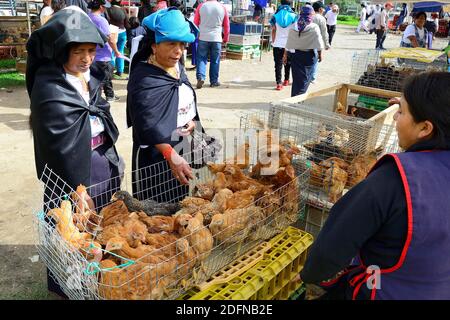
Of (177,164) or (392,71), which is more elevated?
(392,71)

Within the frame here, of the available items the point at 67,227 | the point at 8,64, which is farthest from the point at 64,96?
the point at 8,64

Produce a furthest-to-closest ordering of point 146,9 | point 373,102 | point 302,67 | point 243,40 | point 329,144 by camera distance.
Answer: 1. point 243,40
2. point 146,9
3. point 302,67
4. point 373,102
5. point 329,144

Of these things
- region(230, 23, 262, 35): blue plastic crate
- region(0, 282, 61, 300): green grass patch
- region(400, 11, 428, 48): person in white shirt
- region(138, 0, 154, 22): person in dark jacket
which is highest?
region(138, 0, 154, 22): person in dark jacket

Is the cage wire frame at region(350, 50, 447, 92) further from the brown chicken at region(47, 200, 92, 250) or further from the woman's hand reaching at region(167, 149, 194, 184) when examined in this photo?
the brown chicken at region(47, 200, 92, 250)

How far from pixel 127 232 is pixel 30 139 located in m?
5.01

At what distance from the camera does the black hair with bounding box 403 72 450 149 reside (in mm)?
1499

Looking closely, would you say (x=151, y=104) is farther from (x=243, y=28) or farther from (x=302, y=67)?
(x=243, y=28)

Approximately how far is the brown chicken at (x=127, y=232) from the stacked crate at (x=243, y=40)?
39.6ft

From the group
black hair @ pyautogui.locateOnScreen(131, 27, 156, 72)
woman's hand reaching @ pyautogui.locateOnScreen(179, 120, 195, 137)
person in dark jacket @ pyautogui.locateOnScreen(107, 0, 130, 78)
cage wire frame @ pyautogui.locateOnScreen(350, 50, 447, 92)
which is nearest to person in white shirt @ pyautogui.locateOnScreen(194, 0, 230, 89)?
person in dark jacket @ pyautogui.locateOnScreen(107, 0, 130, 78)

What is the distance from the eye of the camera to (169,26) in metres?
2.75

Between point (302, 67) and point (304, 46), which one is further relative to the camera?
point (302, 67)

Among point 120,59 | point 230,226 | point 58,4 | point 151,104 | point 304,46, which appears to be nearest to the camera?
point 230,226

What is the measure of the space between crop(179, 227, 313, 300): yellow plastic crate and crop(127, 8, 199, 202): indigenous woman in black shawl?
84 cm

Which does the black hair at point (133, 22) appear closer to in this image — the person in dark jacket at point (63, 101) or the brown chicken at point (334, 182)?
the person in dark jacket at point (63, 101)
